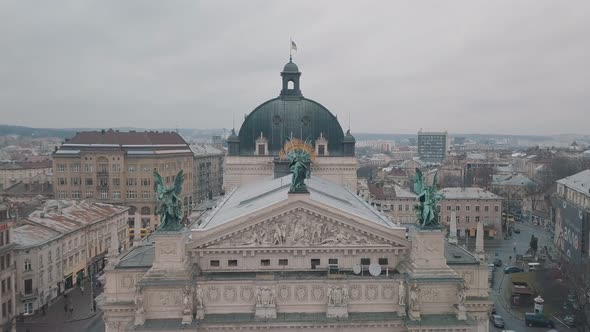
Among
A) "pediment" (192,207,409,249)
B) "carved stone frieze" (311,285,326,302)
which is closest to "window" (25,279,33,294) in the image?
"pediment" (192,207,409,249)

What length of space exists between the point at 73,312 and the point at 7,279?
10665 millimetres

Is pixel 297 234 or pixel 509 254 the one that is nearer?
pixel 297 234

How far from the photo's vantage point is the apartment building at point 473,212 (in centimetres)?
12331

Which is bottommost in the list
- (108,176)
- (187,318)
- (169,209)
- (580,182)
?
(187,318)

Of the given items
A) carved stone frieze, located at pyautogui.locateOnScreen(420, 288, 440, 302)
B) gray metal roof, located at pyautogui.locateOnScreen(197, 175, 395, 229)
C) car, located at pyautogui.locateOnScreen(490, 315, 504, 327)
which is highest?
gray metal roof, located at pyautogui.locateOnScreen(197, 175, 395, 229)

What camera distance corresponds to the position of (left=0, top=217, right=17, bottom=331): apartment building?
62.6 meters

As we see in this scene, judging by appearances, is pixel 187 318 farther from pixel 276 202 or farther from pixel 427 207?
pixel 427 207

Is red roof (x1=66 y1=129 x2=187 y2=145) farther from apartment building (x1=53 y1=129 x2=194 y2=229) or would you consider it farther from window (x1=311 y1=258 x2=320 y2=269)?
window (x1=311 y1=258 x2=320 y2=269)

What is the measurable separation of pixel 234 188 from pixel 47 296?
89.7 ft

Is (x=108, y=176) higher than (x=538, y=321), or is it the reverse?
(x=108, y=176)

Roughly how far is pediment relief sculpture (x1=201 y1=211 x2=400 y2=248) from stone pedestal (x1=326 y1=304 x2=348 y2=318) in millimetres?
4520

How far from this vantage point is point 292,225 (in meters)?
44.6

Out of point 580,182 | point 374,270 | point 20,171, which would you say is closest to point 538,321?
point 374,270

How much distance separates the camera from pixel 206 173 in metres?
166
